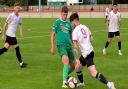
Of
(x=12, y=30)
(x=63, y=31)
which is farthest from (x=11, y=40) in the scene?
(x=63, y=31)

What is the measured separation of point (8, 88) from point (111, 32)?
868cm

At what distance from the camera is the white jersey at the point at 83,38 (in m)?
11.1

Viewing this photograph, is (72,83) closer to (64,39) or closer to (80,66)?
(80,66)

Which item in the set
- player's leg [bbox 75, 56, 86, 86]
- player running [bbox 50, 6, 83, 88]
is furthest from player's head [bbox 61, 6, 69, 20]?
player's leg [bbox 75, 56, 86, 86]

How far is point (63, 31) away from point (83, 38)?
1.31m

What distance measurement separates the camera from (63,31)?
1237 cm

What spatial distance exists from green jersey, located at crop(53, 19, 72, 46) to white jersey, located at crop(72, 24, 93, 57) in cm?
116

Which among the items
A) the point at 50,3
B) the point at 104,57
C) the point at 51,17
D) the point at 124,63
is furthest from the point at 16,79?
the point at 50,3

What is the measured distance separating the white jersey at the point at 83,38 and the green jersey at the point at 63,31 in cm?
116

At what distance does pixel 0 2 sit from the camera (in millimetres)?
105625

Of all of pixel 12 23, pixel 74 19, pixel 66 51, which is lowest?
pixel 66 51

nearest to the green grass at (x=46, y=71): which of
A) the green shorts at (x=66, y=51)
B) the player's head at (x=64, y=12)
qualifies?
the green shorts at (x=66, y=51)

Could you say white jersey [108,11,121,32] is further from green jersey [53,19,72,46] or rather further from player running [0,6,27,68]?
green jersey [53,19,72,46]

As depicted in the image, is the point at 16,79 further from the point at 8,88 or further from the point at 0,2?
the point at 0,2
